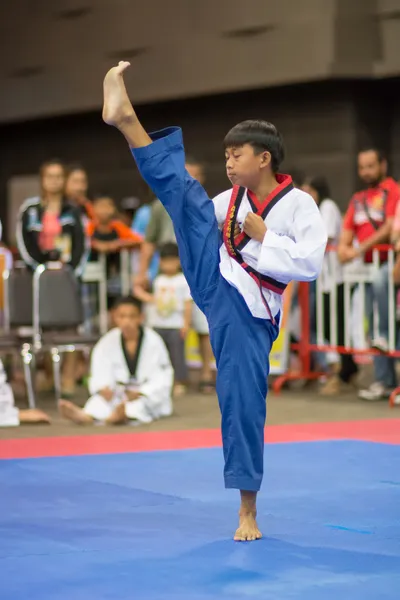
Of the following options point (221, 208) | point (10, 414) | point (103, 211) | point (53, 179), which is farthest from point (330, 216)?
point (221, 208)

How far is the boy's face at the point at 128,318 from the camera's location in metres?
7.15

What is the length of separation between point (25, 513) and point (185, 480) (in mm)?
896

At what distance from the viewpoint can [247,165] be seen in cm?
400

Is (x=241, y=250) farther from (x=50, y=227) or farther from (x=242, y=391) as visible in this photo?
(x=50, y=227)

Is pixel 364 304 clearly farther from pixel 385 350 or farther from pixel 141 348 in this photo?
pixel 141 348

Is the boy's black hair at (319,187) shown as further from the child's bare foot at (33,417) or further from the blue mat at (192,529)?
the blue mat at (192,529)

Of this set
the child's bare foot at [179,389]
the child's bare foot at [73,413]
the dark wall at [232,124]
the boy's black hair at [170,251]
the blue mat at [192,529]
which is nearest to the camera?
the blue mat at [192,529]

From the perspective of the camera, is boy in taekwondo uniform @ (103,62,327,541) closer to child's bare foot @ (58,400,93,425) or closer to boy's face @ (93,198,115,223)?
child's bare foot @ (58,400,93,425)

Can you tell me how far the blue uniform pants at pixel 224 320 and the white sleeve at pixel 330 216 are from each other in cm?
463

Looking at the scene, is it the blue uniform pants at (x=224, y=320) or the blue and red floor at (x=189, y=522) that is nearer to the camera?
the blue and red floor at (x=189, y=522)

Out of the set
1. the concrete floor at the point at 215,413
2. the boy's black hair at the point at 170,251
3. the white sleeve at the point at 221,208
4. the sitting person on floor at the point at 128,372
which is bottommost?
the concrete floor at the point at 215,413

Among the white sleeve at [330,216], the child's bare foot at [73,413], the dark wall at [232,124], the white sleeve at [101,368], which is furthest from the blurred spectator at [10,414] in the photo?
the dark wall at [232,124]

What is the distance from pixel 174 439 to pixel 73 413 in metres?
0.74

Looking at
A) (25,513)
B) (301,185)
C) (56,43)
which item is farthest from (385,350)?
(56,43)
